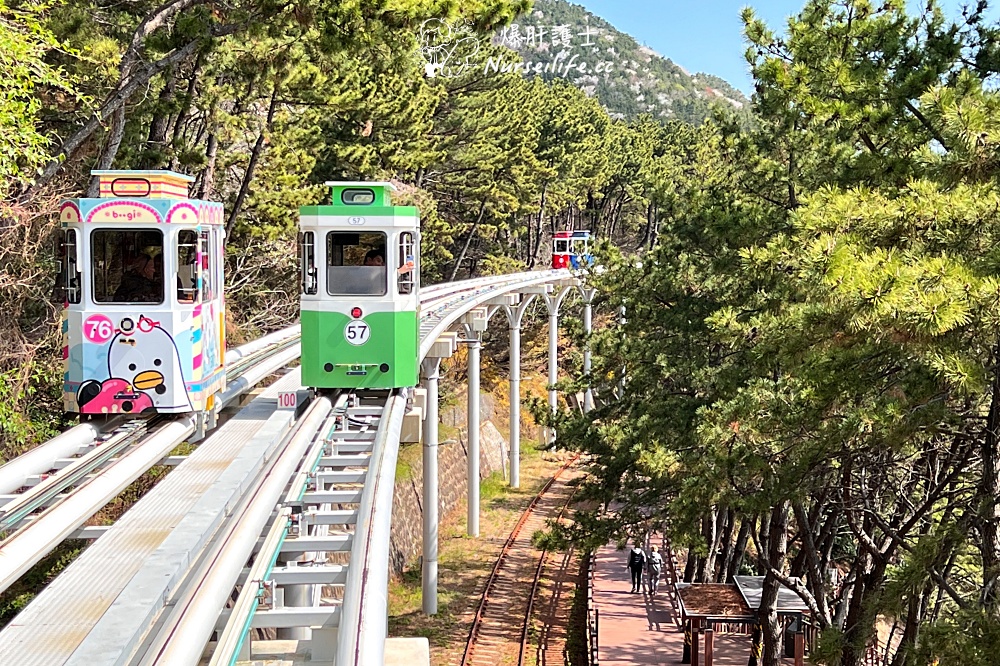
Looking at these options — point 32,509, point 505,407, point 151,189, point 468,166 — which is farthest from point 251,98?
point 505,407

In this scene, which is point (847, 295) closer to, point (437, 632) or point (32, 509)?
point (32, 509)

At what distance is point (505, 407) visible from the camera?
45125 mm

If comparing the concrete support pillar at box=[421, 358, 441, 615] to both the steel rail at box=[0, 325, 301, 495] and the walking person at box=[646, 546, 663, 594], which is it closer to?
the walking person at box=[646, 546, 663, 594]

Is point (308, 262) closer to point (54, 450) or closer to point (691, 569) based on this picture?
point (54, 450)

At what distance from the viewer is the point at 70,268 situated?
11.2 meters

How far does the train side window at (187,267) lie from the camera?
11484 millimetres

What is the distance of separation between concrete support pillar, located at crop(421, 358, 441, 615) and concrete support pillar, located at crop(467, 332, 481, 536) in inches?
204

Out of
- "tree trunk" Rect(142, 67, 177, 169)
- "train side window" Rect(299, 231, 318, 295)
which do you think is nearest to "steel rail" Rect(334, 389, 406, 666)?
"train side window" Rect(299, 231, 318, 295)

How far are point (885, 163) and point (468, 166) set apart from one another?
30815 mm

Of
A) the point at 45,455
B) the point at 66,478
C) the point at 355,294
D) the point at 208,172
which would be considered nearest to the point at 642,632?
the point at 355,294

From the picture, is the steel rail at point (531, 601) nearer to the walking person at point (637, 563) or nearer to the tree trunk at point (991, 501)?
the walking person at point (637, 563)

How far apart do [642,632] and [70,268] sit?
14.3 meters

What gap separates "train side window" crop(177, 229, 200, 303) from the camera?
11.5 meters

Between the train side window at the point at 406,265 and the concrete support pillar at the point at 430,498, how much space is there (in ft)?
29.4
